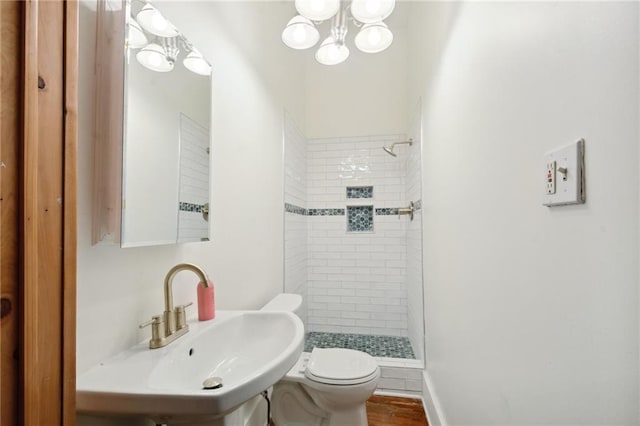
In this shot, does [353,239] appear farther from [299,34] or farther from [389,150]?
[299,34]

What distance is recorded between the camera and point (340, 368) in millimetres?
1481

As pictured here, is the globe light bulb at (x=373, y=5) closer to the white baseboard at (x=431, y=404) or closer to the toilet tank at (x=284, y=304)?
the toilet tank at (x=284, y=304)

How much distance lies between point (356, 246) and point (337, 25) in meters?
1.82

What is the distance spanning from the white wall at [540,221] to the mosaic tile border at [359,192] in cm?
149

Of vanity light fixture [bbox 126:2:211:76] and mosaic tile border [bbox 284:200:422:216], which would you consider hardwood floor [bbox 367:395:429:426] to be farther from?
vanity light fixture [bbox 126:2:211:76]

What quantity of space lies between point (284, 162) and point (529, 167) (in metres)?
1.77

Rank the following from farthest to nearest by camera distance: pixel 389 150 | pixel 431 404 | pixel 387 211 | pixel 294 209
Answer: pixel 387 211 < pixel 389 150 < pixel 294 209 < pixel 431 404

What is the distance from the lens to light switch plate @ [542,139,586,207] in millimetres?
534

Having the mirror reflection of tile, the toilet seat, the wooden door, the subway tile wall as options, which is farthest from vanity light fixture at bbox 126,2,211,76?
the subway tile wall

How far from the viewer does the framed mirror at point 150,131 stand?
78 centimetres

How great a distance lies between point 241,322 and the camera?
1140mm

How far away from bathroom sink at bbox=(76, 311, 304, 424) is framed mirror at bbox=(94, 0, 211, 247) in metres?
0.31

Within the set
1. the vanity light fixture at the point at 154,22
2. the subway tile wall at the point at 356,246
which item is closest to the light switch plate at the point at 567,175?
the vanity light fixture at the point at 154,22

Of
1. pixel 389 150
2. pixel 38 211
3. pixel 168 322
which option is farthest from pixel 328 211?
pixel 38 211
